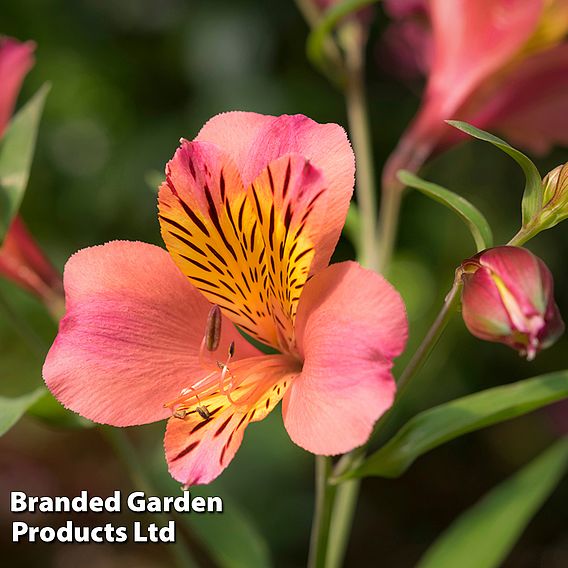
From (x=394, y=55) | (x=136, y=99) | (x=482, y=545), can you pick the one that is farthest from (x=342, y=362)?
(x=136, y=99)

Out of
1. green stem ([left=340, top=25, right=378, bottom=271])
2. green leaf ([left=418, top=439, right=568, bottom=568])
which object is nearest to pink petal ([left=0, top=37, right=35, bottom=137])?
green stem ([left=340, top=25, right=378, bottom=271])

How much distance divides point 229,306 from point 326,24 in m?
0.36

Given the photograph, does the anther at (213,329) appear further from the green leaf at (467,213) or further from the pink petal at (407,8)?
the pink petal at (407,8)

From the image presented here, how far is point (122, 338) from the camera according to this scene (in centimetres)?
57

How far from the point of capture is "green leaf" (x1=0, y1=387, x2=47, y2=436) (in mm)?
640

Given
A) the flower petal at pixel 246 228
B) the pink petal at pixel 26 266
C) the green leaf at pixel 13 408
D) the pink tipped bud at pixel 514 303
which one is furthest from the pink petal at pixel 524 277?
the pink petal at pixel 26 266

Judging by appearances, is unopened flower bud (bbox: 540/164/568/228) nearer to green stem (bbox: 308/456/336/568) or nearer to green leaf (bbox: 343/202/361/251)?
green stem (bbox: 308/456/336/568)

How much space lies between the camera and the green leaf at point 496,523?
933 millimetres

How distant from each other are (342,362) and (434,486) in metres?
1.50

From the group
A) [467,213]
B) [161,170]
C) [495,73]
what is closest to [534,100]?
[495,73]

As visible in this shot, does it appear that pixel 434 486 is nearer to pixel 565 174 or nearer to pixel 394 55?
pixel 394 55

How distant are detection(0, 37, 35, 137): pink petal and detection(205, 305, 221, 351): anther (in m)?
0.35

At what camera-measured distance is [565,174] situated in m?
0.56

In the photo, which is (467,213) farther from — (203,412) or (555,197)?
(203,412)
